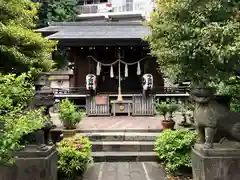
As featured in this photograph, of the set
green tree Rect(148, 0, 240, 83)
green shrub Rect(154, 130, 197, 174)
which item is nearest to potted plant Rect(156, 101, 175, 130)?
green shrub Rect(154, 130, 197, 174)

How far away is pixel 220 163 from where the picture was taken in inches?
184

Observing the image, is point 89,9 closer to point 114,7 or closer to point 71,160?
point 114,7

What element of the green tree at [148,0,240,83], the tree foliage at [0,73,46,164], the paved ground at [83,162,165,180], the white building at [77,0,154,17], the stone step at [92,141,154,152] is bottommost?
the paved ground at [83,162,165,180]

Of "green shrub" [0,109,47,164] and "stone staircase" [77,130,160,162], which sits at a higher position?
"green shrub" [0,109,47,164]

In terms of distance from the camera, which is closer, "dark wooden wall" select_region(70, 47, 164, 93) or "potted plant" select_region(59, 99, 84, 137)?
"potted plant" select_region(59, 99, 84, 137)

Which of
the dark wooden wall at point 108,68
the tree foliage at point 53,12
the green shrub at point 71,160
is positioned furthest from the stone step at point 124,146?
the tree foliage at point 53,12

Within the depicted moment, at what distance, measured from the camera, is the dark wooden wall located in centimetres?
1465

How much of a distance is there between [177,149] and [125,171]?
129cm

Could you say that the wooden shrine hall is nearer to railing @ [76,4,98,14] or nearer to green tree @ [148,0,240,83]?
green tree @ [148,0,240,83]

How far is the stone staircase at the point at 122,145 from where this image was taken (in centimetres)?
737

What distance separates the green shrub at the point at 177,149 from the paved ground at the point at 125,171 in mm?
369

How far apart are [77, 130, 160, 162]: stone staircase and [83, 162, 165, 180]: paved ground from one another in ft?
0.66

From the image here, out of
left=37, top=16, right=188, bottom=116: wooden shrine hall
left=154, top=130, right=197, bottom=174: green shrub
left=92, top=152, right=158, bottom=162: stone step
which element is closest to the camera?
left=154, top=130, right=197, bottom=174: green shrub

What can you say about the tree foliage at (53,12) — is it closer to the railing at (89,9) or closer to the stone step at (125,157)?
the railing at (89,9)
